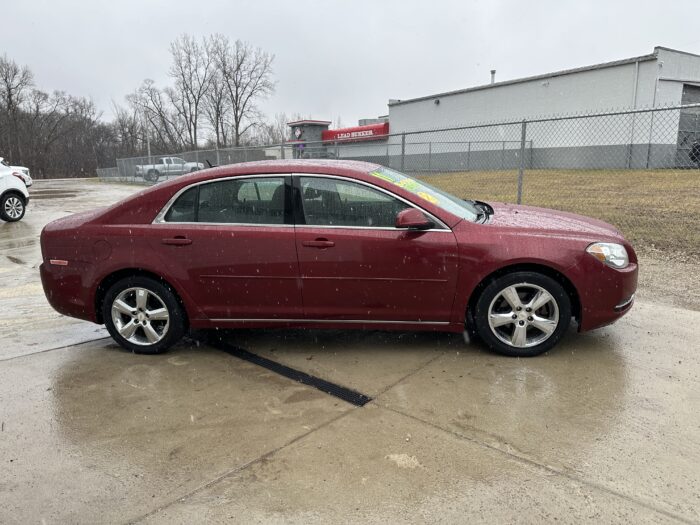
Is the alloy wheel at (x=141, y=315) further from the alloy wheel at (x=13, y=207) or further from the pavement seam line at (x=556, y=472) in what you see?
the alloy wheel at (x=13, y=207)

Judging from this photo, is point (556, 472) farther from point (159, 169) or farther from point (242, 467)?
point (159, 169)

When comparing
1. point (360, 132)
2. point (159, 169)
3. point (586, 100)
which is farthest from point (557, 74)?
point (159, 169)

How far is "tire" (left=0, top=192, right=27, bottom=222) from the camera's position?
514 inches

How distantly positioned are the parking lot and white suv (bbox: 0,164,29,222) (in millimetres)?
10498

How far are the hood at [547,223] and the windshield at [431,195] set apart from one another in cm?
21

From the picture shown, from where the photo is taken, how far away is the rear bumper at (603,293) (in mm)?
3770

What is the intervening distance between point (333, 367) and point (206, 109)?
59.5m

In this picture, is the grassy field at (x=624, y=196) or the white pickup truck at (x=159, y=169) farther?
the white pickup truck at (x=159, y=169)

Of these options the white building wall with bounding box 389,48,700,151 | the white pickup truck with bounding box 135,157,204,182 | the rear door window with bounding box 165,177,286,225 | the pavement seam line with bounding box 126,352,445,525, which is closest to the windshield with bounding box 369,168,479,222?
the rear door window with bounding box 165,177,286,225

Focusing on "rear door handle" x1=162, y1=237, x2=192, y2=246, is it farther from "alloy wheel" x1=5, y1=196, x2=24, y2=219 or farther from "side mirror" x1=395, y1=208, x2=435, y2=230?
"alloy wheel" x1=5, y1=196, x2=24, y2=219

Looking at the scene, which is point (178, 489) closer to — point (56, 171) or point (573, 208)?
point (573, 208)

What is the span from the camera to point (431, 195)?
4.18 meters

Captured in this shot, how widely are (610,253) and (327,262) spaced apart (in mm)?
2157

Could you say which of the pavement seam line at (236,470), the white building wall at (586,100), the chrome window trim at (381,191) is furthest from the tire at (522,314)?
the white building wall at (586,100)
